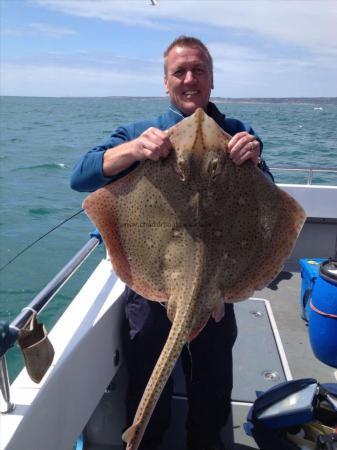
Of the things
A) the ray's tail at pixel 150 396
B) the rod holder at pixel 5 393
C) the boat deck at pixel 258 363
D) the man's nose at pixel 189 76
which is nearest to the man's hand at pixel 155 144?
the man's nose at pixel 189 76

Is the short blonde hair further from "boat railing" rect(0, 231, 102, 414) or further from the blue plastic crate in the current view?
the blue plastic crate

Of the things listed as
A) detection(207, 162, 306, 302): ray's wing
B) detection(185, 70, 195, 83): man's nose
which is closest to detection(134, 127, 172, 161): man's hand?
detection(207, 162, 306, 302): ray's wing

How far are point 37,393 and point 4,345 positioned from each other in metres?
0.46

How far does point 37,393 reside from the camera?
235cm

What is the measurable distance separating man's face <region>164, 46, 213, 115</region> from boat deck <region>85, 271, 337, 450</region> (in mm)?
2247

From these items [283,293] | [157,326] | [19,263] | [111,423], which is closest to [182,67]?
[157,326]

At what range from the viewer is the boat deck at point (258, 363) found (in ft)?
12.0

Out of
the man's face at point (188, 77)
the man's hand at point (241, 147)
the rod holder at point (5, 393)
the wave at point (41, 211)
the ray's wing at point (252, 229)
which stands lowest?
the wave at point (41, 211)

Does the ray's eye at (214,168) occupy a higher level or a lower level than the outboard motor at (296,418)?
higher

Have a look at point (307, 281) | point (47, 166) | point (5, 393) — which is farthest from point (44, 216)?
point (5, 393)

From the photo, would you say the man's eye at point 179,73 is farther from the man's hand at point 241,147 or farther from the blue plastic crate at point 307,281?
the blue plastic crate at point 307,281

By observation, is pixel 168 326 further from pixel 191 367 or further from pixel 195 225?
pixel 195 225

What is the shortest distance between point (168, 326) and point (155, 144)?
1427 mm

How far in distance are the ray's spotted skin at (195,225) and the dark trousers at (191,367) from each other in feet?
2.84
